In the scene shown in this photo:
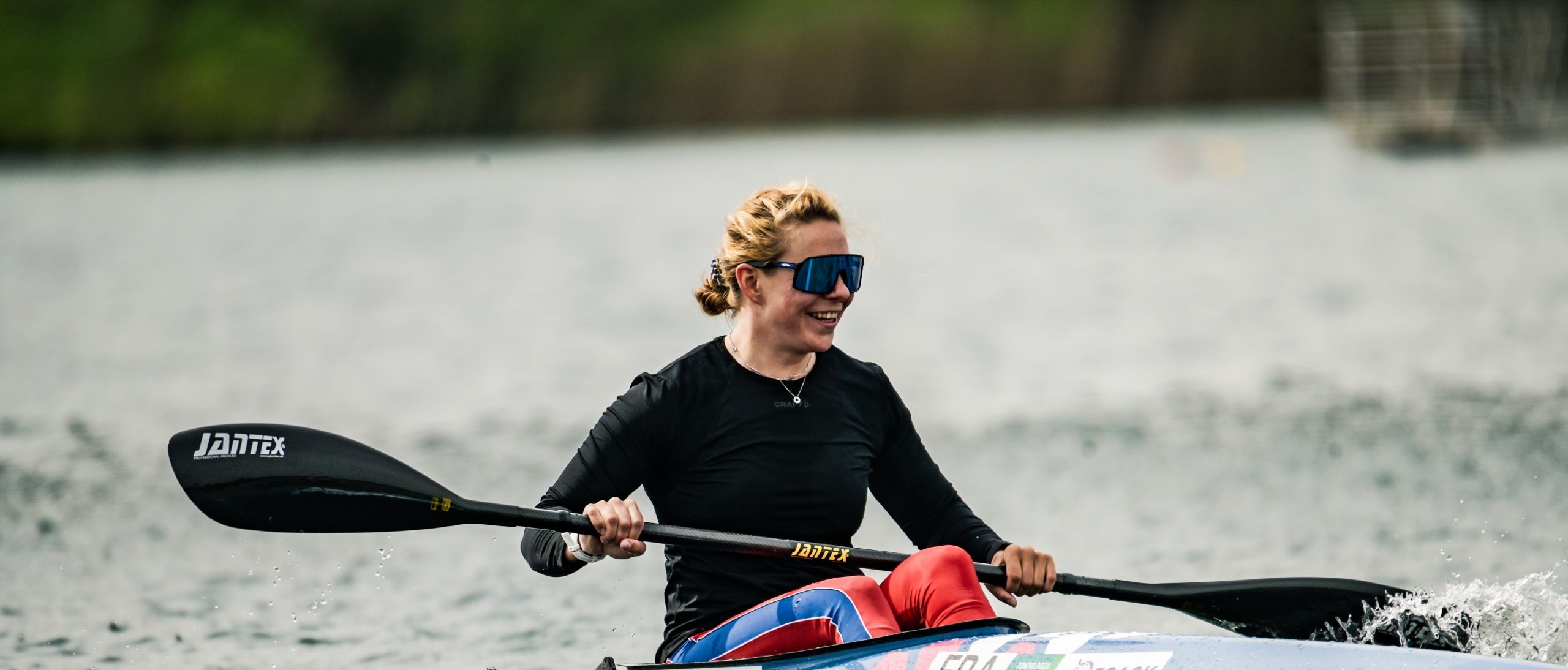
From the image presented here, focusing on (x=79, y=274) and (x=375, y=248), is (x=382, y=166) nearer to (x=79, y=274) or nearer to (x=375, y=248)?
(x=375, y=248)

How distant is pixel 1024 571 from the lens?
4137 millimetres

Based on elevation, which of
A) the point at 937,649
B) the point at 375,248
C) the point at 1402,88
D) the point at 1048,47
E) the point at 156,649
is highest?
the point at 1048,47

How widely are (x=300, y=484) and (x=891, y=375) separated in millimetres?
8624

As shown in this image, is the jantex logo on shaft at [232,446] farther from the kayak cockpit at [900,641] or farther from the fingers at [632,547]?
the kayak cockpit at [900,641]

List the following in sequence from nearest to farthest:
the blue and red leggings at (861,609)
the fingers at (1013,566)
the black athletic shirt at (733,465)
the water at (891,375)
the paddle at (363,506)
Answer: the blue and red leggings at (861,609), the black athletic shirt at (733,465), the fingers at (1013,566), the paddle at (363,506), the water at (891,375)

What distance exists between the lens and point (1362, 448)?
31.2ft

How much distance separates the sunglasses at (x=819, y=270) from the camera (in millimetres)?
4031

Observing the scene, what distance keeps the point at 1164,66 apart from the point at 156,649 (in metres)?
45.2

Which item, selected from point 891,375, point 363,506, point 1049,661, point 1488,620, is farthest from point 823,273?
point 891,375

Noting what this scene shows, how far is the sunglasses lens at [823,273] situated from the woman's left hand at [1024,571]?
74 centimetres

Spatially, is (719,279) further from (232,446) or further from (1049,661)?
(232,446)

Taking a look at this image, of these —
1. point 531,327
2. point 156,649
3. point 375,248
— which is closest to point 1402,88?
point 375,248

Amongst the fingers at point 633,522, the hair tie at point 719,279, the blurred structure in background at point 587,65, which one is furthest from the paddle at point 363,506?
the blurred structure in background at point 587,65

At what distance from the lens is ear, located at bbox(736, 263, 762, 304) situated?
4082mm
